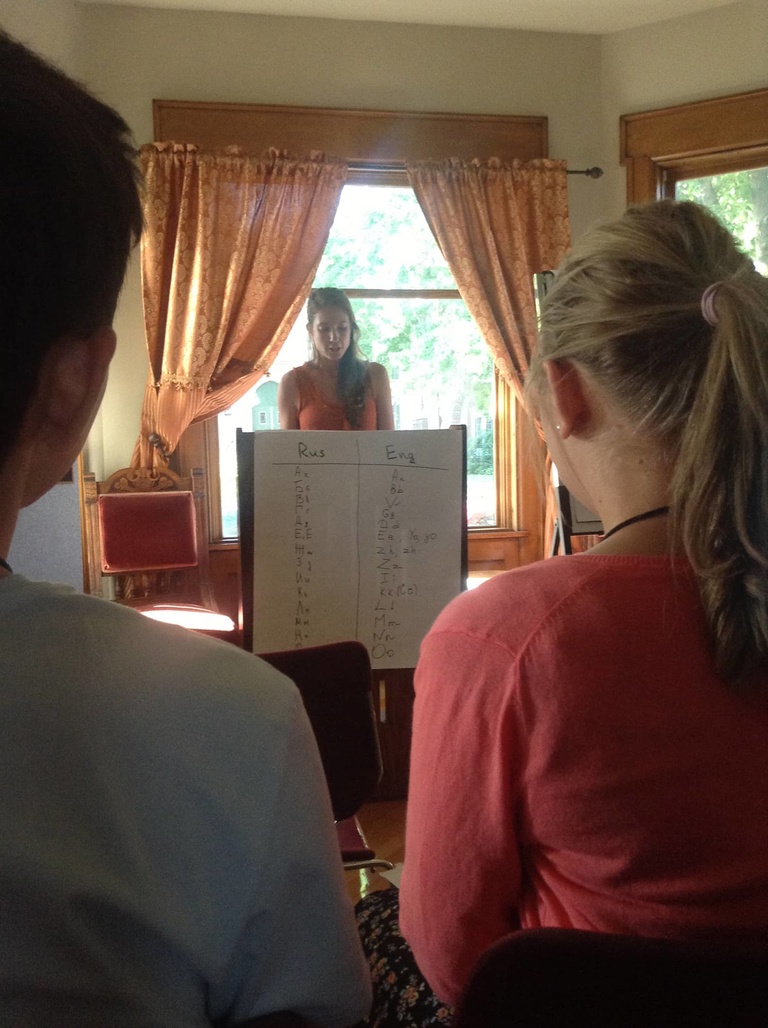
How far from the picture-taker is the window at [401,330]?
13.2 feet

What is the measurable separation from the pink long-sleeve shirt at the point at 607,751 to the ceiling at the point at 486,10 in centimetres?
392

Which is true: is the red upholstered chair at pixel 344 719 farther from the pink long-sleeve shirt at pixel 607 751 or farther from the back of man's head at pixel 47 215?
the back of man's head at pixel 47 215

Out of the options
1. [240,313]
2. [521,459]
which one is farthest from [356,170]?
[521,459]

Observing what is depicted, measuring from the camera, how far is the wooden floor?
207cm

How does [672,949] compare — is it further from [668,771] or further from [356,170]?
[356,170]

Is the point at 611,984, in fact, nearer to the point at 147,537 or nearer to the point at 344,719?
the point at 344,719

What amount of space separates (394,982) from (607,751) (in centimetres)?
48

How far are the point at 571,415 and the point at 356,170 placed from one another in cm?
352

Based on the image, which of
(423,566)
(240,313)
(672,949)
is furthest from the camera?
(240,313)

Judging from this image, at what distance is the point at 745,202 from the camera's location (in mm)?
3926

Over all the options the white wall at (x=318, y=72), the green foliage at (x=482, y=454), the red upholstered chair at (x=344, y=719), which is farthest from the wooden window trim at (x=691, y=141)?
the red upholstered chair at (x=344, y=719)

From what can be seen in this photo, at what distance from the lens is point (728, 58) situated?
12.5 ft

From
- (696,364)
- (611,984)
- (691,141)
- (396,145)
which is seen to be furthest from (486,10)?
(611,984)

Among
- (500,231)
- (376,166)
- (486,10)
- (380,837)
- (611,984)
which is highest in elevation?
(486,10)
